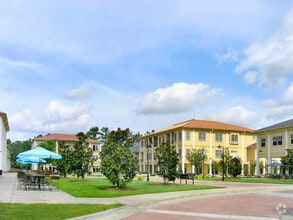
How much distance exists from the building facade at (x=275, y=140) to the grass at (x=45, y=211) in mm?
41816

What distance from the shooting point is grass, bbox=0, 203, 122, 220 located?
35.6 ft

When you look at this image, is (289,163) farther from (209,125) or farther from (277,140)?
(209,125)

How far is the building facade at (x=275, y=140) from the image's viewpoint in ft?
168

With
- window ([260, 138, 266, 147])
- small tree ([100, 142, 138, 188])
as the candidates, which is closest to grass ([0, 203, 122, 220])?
small tree ([100, 142, 138, 188])

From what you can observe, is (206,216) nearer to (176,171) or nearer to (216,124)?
(176,171)

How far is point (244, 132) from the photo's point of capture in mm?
71375

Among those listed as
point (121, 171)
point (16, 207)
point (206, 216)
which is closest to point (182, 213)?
point (206, 216)

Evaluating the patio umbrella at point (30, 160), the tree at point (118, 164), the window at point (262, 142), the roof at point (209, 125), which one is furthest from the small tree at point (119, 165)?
the roof at point (209, 125)

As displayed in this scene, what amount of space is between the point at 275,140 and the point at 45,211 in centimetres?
4651

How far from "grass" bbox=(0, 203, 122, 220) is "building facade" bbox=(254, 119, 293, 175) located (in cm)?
4182

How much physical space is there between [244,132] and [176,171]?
151 feet

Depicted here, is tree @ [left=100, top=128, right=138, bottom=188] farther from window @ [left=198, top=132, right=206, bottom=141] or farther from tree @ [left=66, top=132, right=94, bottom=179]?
window @ [left=198, top=132, right=206, bottom=141]

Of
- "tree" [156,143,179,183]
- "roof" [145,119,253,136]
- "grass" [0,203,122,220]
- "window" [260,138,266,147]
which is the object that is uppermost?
"roof" [145,119,253,136]

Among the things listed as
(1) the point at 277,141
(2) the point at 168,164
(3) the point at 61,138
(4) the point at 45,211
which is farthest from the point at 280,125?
(3) the point at 61,138
